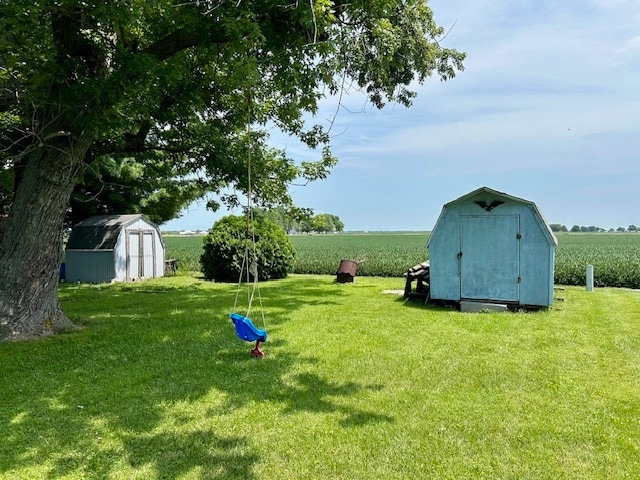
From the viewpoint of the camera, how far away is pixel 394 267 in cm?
1806

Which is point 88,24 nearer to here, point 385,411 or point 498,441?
point 385,411

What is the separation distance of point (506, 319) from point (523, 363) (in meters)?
2.85

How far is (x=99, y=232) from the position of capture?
51.1 feet

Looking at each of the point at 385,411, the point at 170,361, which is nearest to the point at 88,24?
the point at 170,361

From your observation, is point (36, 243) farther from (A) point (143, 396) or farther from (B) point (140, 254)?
(B) point (140, 254)

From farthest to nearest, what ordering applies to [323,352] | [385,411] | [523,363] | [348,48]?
[348,48], [323,352], [523,363], [385,411]

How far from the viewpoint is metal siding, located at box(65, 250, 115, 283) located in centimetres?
1519

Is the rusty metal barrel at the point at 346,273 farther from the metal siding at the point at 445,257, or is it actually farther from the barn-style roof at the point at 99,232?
the barn-style roof at the point at 99,232

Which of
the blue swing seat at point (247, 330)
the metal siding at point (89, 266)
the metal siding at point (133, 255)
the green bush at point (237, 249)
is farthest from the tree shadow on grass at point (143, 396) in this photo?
the metal siding at point (133, 255)

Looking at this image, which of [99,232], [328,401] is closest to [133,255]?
[99,232]

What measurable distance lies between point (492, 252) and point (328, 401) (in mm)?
6258

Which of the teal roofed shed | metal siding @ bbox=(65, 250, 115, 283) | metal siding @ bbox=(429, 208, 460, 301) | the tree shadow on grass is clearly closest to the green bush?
metal siding @ bbox=(65, 250, 115, 283)

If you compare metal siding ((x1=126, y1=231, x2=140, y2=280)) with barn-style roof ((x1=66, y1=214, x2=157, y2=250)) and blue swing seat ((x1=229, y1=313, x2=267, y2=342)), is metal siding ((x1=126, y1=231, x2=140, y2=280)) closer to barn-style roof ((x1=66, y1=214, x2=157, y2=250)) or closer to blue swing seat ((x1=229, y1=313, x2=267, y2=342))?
barn-style roof ((x1=66, y1=214, x2=157, y2=250))

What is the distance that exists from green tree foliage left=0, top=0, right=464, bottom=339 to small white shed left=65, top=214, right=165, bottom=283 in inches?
219
